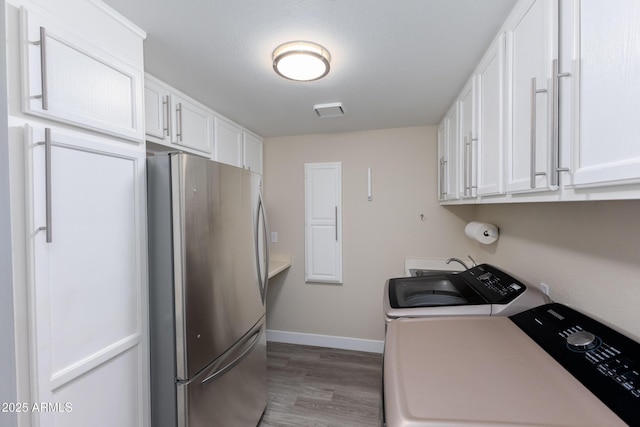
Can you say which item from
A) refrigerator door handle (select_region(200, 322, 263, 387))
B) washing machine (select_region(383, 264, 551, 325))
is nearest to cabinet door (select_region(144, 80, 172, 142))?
refrigerator door handle (select_region(200, 322, 263, 387))

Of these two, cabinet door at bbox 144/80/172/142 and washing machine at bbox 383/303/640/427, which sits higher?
cabinet door at bbox 144/80/172/142

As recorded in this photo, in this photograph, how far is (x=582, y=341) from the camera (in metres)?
0.77

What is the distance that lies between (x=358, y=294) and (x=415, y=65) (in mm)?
2141

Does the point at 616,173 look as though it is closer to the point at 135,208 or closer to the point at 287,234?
the point at 135,208

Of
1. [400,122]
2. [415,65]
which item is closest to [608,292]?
[415,65]

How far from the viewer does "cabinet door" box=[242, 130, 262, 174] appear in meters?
2.60

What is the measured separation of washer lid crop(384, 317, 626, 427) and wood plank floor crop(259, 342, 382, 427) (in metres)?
1.05

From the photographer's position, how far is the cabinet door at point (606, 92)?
509 millimetres

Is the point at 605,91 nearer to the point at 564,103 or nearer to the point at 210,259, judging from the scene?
the point at 564,103

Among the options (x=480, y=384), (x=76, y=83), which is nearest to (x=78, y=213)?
(x=76, y=83)

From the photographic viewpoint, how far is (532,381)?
0.69 metres

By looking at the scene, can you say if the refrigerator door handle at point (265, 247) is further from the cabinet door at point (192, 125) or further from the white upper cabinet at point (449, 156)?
the white upper cabinet at point (449, 156)

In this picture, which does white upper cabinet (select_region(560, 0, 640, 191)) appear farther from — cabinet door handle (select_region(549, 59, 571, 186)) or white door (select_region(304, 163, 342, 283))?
white door (select_region(304, 163, 342, 283))

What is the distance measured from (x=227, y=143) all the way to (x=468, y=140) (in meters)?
1.83
